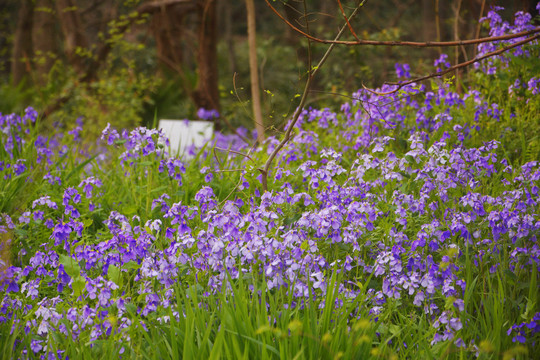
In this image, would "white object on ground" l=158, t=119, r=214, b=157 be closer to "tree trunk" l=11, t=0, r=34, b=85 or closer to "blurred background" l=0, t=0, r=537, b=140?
"blurred background" l=0, t=0, r=537, b=140

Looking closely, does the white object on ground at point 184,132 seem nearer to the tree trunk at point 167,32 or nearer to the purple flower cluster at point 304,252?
the tree trunk at point 167,32

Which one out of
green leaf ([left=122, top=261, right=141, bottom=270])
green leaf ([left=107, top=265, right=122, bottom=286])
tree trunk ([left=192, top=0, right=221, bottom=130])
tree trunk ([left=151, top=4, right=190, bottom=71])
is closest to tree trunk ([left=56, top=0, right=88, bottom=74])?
tree trunk ([left=151, top=4, right=190, bottom=71])

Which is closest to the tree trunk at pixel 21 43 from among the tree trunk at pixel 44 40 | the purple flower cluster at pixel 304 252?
the tree trunk at pixel 44 40

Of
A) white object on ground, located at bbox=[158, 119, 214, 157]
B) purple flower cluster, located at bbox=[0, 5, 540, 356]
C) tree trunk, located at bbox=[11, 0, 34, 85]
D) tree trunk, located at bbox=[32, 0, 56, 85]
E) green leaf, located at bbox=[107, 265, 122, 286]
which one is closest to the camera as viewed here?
purple flower cluster, located at bbox=[0, 5, 540, 356]

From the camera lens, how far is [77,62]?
10547 mm

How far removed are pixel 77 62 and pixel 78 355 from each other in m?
9.25

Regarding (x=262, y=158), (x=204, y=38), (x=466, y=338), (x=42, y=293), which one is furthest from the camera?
(x=204, y=38)

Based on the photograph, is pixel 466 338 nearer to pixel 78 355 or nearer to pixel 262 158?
pixel 78 355

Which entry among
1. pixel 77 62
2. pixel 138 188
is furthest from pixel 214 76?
pixel 138 188

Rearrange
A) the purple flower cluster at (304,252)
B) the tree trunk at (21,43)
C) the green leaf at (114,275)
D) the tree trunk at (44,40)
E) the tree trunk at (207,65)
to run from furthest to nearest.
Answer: the tree trunk at (21,43)
the tree trunk at (44,40)
the tree trunk at (207,65)
the green leaf at (114,275)
the purple flower cluster at (304,252)

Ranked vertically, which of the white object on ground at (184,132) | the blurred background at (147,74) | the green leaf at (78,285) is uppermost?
the blurred background at (147,74)

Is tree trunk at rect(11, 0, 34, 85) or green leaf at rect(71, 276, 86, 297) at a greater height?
tree trunk at rect(11, 0, 34, 85)

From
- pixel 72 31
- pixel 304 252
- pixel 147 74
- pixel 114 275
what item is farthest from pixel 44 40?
pixel 304 252

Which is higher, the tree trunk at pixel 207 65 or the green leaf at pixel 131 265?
the tree trunk at pixel 207 65
